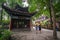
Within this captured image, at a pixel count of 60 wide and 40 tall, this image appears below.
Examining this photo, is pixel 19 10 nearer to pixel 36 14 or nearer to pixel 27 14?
pixel 27 14

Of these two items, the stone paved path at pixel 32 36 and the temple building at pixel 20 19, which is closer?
the stone paved path at pixel 32 36

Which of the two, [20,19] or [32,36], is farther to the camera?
[20,19]

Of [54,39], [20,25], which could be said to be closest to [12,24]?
[20,25]

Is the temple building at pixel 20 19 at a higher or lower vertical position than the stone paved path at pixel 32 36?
higher

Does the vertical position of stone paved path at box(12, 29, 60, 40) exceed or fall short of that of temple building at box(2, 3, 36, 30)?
it falls short

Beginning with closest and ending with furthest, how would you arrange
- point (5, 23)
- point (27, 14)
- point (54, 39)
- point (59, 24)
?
point (54, 39), point (27, 14), point (5, 23), point (59, 24)

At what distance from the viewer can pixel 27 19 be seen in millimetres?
23281

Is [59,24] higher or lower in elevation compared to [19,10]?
lower

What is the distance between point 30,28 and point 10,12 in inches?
188

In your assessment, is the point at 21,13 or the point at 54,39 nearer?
the point at 54,39

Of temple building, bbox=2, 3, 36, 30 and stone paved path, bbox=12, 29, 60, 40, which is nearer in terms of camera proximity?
stone paved path, bbox=12, 29, 60, 40

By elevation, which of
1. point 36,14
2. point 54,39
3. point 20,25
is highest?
point 36,14

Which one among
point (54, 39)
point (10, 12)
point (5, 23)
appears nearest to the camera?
point (54, 39)

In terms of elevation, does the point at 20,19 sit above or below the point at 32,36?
above
